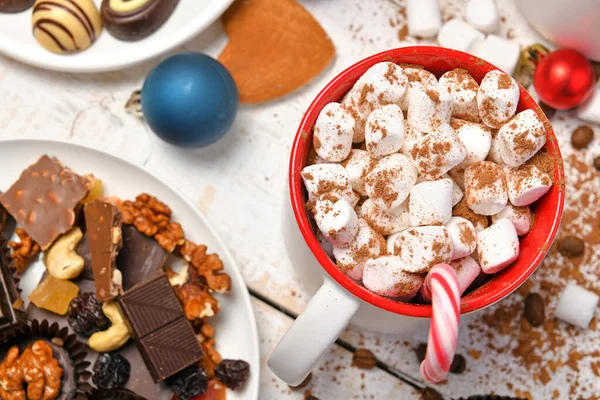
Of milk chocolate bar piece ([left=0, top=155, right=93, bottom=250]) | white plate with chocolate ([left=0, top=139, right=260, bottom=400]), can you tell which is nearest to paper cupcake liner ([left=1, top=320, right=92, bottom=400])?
white plate with chocolate ([left=0, top=139, right=260, bottom=400])

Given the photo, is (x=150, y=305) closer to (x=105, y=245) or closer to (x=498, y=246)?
(x=105, y=245)

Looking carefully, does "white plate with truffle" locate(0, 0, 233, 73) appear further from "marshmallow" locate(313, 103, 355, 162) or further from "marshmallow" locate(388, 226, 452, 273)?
"marshmallow" locate(388, 226, 452, 273)

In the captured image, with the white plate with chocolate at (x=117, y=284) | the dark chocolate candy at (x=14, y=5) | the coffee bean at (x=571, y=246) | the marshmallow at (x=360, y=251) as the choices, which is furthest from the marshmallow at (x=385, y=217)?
the dark chocolate candy at (x=14, y=5)

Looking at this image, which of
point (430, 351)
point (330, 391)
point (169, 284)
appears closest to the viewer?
point (430, 351)

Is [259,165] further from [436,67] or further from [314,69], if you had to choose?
[436,67]

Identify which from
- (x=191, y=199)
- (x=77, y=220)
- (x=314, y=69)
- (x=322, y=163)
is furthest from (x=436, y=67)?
(x=77, y=220)

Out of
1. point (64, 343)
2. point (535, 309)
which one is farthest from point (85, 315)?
point (535, 309)

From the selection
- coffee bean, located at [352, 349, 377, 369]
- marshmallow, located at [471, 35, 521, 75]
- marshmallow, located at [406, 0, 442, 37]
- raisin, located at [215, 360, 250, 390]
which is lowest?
coffee bean, located at [352, 349, 377, 369]
